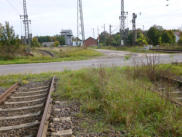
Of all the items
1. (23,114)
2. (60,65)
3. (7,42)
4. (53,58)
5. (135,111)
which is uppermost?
(7,42)

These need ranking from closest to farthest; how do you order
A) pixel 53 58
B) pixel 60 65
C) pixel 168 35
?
pixel 60 65 < pixel 53 58 < pixel 168 35

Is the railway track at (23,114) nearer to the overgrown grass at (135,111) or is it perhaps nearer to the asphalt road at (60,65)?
the overgrown grass at (135,111)

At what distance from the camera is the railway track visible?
320 centimetres

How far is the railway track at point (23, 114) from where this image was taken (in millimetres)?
3204

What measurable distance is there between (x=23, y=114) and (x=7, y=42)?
1882 centimetres

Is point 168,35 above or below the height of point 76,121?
above

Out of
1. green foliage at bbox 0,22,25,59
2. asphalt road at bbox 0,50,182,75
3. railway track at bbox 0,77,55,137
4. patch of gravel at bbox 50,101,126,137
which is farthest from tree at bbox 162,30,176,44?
patch of gravel at bbox 50,101,126,137

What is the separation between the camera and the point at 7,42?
19.9 m

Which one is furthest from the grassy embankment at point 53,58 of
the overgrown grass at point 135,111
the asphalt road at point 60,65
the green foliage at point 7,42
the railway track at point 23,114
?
the overgrown grass at point 135,111

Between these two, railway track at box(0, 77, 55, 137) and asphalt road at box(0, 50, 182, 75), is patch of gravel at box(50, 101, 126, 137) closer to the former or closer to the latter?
railway track at box(0, 77, 55, 137)

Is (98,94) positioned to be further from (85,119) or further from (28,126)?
(28,126)

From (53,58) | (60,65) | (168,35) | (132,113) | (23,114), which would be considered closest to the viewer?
(132,113)

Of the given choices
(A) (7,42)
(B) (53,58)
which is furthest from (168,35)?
(A) (7,42)

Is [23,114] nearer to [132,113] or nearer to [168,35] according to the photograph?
[132,113]
